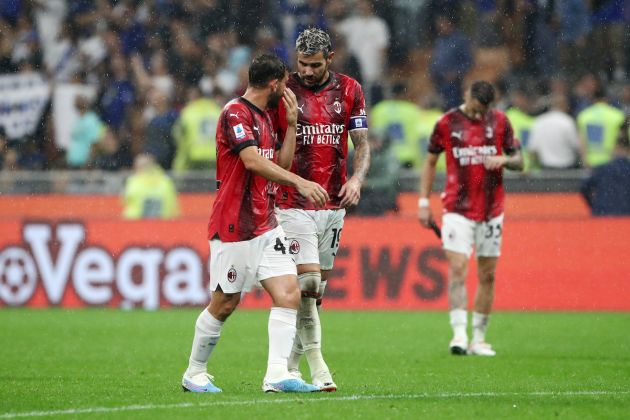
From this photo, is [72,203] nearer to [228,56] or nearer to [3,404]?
[228,56]

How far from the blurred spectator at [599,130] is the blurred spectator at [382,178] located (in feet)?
9.55

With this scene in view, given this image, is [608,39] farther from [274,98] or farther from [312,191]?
[312,191]

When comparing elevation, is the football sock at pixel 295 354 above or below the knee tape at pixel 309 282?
below

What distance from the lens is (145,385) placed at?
9234mm

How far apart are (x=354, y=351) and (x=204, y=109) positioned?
27.5ft

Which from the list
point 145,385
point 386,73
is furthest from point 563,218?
point 145,385

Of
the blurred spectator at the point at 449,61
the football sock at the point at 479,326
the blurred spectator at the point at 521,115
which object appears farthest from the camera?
the blurred spectator at the point at 449,61

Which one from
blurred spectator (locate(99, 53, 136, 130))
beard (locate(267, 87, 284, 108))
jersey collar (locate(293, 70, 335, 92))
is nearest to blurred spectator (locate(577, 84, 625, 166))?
blurred spectator (locate(99, 53, 136, 130))

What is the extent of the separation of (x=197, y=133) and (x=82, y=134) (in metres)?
2.29

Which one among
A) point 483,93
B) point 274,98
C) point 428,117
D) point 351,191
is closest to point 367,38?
point 428,117

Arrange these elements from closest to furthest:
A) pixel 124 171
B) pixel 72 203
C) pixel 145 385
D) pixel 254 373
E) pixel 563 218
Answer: pixel 145 385
pixel 254 373
pixel 563 218
pixel 72 203
pixel 124 171

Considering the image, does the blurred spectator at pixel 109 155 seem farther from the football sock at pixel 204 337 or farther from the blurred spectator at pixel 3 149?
the football sock at pixel 204 337

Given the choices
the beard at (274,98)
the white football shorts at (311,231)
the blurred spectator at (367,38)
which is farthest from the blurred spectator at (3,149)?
the beard at (274,98)

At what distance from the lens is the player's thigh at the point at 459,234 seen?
40.5 ft
